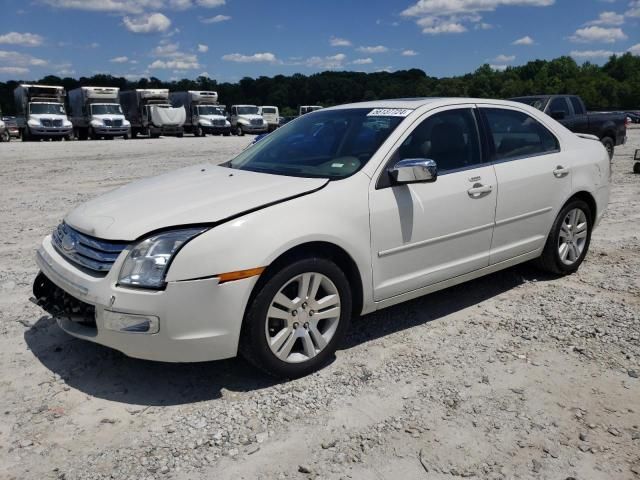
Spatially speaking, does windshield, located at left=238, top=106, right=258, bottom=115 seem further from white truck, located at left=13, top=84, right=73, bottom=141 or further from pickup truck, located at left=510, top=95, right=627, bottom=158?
pickup truck, located at left=510, top=95, right=627, bottom=158

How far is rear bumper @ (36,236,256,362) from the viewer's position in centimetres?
294

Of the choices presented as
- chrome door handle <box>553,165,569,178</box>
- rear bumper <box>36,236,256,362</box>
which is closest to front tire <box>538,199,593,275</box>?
chrome door handle <box>553,165,569,178</box>

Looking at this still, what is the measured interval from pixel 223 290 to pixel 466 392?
1.52 m

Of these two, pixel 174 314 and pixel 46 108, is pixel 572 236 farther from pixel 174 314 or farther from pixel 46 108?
pixel 46 108

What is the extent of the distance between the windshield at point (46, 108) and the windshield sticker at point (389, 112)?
3036cm

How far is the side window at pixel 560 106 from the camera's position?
1385 centimetres

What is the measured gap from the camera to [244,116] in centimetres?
4003

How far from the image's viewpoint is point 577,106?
1472cm

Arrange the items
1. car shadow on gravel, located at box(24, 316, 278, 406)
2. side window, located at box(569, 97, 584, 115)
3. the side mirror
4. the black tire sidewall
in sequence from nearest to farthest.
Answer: car shadow on gravel, located at box(24, 316, 278, 406), the side mirror, the black tire sidewall, side window, located at box(569, 97, 584, 115)

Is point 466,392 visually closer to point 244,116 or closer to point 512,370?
point 512,370

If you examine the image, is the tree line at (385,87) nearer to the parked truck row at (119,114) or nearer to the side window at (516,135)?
the parked truck row at (119,114)

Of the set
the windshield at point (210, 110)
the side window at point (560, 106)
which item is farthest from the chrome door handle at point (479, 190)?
the windshield at point (210, 110)

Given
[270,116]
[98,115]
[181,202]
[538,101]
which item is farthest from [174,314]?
[270,116]

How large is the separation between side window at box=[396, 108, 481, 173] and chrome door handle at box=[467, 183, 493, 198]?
7.2 inches
